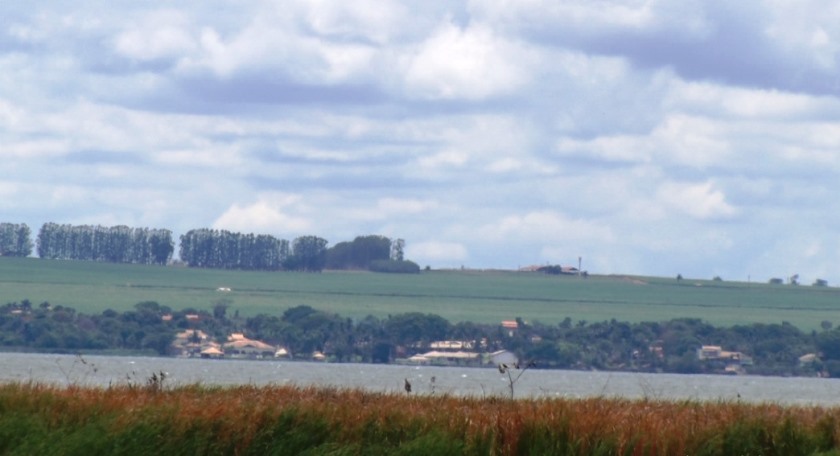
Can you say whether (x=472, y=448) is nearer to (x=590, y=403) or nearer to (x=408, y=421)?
(x=408, y=421)

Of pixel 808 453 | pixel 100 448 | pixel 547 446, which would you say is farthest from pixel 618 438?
pixel 100 448

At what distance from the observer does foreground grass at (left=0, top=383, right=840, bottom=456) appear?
28.0 metres

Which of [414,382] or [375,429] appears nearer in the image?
[375,429]

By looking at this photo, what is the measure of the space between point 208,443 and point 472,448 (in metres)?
4.58

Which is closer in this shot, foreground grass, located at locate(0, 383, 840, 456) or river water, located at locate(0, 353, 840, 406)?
foreground grass, located at locate(0, 383, 840, 456)

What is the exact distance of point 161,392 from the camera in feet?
106

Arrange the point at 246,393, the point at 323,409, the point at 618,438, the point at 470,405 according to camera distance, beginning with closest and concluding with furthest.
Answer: the point at 618,438 < the point at 323,409 < the point at 470,405 < the point at 246,393

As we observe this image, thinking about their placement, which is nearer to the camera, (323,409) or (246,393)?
(323,409)

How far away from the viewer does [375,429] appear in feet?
94.3

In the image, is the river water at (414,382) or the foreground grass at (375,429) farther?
the river water at (414,382)

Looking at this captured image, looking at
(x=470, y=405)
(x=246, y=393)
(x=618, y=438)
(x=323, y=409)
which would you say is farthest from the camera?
(x=246, y=393)

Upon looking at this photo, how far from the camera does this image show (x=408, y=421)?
28672 millimetres

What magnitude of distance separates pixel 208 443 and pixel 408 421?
3471 millimetres

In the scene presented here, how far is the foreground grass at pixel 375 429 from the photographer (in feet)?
91.7
